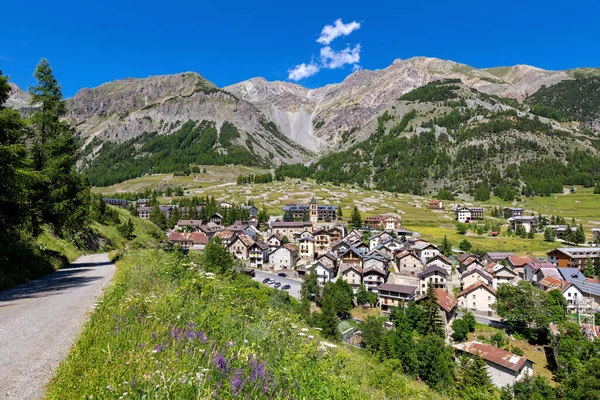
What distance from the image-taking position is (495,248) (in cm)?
9344

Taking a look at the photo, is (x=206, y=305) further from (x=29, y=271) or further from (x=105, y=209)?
(x=105, y=209)

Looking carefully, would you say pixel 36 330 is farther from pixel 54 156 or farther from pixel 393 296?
pixel 393 296

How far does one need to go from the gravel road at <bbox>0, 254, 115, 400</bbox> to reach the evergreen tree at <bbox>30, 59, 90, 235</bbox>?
38.8ft


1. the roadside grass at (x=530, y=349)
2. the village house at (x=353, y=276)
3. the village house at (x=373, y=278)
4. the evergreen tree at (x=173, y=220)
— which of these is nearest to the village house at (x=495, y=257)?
the village house at (x=373, y=278)

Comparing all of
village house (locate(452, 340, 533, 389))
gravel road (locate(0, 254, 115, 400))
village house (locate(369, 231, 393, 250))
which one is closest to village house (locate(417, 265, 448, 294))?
village house (locate(452, 340, 533, 389))

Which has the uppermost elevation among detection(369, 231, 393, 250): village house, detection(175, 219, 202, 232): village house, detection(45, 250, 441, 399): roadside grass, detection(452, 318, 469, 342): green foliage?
detection(45, 250, 441, 399): roadside grass

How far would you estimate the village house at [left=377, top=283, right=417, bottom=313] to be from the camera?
55.1 metres

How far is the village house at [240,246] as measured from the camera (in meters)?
86.1

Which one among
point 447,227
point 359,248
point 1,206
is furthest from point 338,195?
point 1,206

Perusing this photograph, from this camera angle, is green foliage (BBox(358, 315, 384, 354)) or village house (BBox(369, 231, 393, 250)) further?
village house (BBox(369, 231, 393, 250))

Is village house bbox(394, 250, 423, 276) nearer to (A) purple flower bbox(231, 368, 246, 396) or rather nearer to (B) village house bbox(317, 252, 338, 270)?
(B) village house bbox(317, 252, 338, 270)

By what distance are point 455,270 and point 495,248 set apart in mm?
27519

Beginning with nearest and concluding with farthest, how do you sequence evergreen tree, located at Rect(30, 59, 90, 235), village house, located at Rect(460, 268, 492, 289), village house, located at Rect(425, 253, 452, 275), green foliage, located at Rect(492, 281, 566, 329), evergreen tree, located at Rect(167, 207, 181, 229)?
evergreen tree, located at Rect(30, 59, 90, 235), green foliage, located at Rect(492, 281, 566, 329), village house, located at Rect(460, 268, 492, 289), village house, located at Rect(425, 253, 452, 275), evergreen tree, located at Rect(167, 207, 181, 229)

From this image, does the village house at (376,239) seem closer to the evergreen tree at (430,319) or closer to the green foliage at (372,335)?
the evergreen tree at (430,319)
